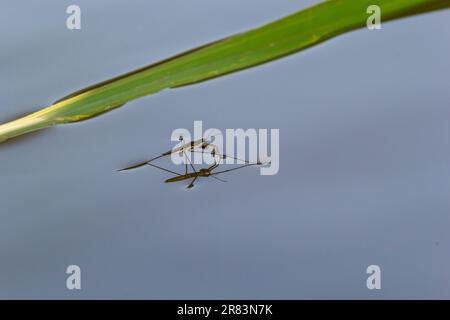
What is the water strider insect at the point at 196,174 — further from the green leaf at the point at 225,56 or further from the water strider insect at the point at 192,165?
the green leaf at the point at 225,56

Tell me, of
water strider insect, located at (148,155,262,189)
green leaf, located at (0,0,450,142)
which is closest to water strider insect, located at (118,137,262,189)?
water strider insect, located at (148,155,262,189)

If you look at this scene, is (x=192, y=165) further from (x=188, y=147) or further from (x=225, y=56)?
(x=225, y=56)

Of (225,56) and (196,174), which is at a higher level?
(225,56)

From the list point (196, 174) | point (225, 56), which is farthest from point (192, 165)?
point (225, 56)

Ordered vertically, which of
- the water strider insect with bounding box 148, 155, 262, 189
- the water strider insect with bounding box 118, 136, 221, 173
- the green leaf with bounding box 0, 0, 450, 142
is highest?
the green leaf with bounding box 0, 0, 450, 142

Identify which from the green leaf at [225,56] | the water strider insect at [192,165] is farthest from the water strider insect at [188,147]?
the green leaf at [225,56]

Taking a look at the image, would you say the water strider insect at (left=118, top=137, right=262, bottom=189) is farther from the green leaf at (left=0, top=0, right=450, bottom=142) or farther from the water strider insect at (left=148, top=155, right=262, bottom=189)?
the green leaf at (left=0, top=0, right=450, bottom=142)

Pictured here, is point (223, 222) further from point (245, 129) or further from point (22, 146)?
point (22, 146)

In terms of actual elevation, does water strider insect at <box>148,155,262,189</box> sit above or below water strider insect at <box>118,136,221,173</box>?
below
